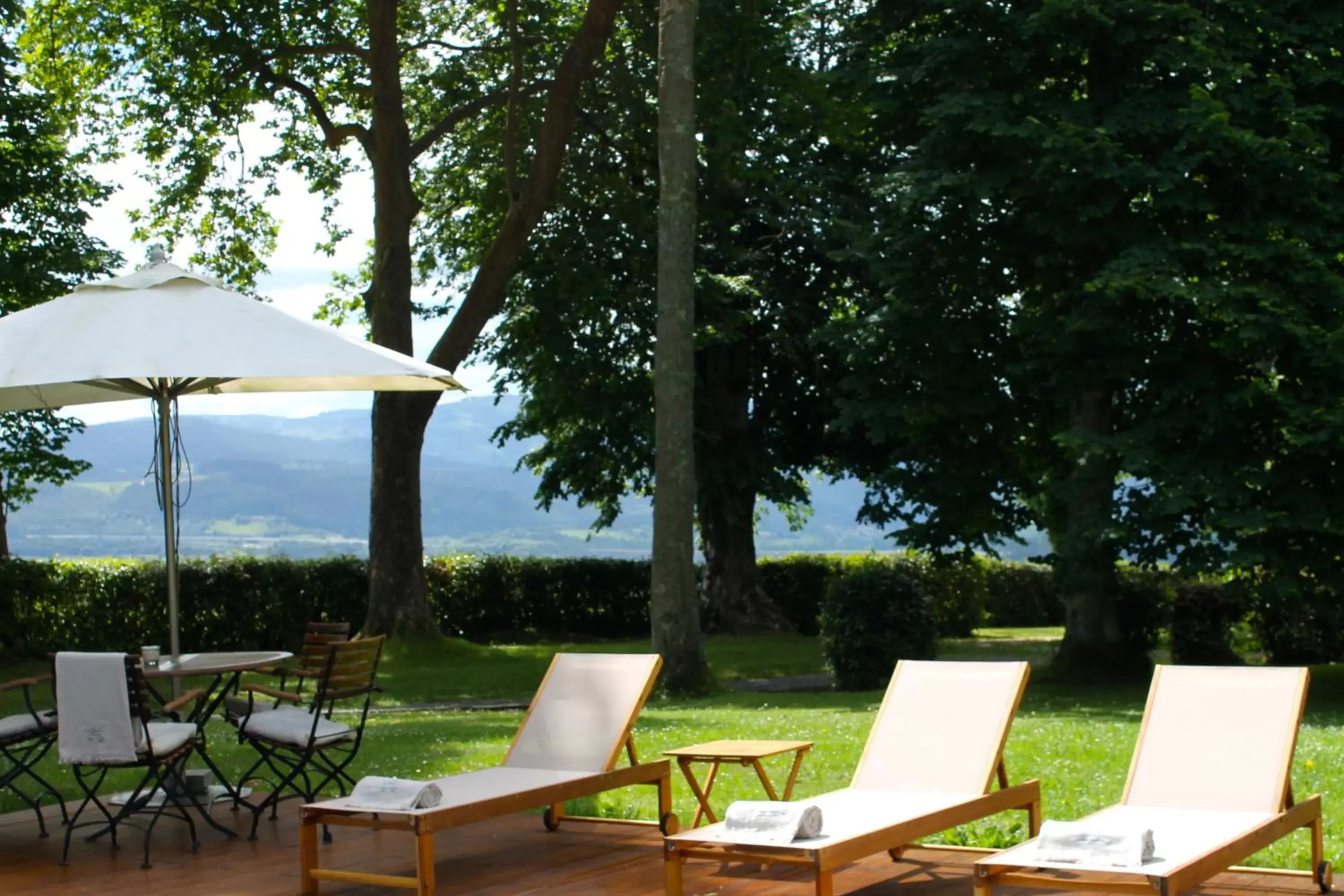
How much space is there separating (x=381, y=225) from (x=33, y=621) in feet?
27.7

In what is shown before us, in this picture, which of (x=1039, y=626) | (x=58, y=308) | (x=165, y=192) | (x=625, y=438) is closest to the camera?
(x=58, y=308)

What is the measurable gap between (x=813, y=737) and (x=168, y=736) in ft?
18.5

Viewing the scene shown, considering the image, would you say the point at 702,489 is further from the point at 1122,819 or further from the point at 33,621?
the point at 1122,819

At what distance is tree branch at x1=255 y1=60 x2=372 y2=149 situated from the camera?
78.8 ft

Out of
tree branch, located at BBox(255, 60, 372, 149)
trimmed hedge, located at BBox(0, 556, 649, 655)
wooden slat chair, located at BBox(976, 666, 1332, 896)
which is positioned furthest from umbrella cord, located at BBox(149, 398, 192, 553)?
trimmed hedge, located at BBox(0, 556, 649, 655)

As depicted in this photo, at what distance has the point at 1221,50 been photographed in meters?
17.2

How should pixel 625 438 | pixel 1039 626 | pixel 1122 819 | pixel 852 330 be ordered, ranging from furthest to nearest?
1. pixel 1039 626
2. pixel 625 438
3. pixel 852 330
4. pixel 1122 819

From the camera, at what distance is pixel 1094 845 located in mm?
5703

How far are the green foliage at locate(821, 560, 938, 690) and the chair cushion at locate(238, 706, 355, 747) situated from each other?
10531mm

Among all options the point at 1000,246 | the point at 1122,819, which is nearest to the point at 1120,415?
the point at 1000,246

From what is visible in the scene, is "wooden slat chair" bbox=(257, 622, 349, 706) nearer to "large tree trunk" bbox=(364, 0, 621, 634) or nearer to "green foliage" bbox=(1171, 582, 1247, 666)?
"large tree trunk" bbox=(364, 0, 621, 634)

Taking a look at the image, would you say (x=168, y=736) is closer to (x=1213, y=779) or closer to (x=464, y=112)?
(x=1213, y=779)

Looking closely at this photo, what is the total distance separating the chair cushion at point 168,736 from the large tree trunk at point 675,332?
30.4ft

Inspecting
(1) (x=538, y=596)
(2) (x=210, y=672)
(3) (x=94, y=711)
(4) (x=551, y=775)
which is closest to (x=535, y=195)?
(1) (x=538, y=596)
